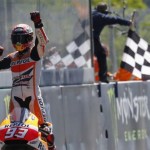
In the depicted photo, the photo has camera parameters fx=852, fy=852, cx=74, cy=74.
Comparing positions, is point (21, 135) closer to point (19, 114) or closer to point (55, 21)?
point (19, 114)

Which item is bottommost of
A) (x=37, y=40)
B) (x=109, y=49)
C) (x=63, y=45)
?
(x=109, y=49)

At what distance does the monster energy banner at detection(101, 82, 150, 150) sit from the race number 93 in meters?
4.53

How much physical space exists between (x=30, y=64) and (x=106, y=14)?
6125mm

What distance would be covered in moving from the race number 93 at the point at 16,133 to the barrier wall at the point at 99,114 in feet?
5.83

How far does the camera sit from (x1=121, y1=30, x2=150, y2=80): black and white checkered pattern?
613 inches

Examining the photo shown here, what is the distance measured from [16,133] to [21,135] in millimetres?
60

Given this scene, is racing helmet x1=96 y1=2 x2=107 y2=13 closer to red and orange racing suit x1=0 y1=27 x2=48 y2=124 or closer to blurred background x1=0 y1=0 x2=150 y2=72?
blurred background x1=0 y1=0 x2=150 y2=72

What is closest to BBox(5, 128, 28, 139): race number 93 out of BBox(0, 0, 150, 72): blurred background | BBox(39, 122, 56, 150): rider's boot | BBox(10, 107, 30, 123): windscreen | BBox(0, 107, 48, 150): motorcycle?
BBox(0, 107, 48, 150): motorcycle

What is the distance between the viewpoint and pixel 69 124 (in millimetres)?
12320

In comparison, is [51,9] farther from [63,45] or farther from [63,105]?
[63,105]

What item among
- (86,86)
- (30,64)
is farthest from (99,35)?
(30,64)

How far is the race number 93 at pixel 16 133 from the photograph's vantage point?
9.02 meters

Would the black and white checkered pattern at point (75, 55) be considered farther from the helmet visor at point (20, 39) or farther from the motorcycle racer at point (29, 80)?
the helmet visor at point (20, 39)

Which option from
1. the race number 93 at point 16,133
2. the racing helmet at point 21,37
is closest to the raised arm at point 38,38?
the racing helmet at point 21,37
